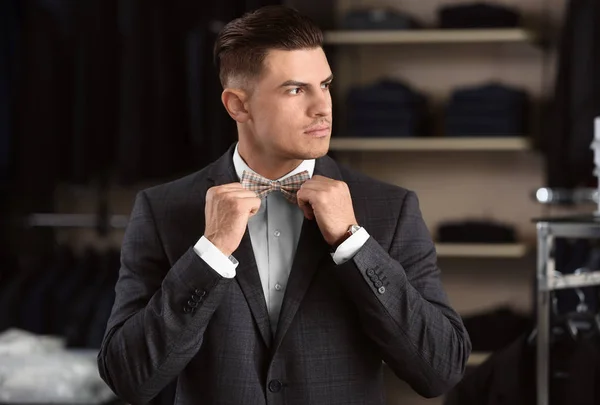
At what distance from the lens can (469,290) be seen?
4.30 m

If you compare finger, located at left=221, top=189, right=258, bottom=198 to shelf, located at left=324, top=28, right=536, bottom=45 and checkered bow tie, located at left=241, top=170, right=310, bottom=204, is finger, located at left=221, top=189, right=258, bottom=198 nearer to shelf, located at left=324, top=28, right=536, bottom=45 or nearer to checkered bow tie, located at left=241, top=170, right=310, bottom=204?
checkered bow tie, located at left=241, top=170, right=310, bottom=204

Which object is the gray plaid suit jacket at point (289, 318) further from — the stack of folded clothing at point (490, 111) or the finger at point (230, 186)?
the stack of folded clothing at point (490, 111)

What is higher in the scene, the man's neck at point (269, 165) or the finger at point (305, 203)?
the man's neck at point (269, 165)

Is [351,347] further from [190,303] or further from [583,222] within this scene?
[583,222]

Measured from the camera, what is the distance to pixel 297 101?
62.2 inches

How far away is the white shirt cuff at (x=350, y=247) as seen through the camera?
1.54 m

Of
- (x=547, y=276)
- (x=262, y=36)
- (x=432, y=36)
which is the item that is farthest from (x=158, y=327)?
(x=432, y=36)

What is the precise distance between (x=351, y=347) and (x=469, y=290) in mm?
2752

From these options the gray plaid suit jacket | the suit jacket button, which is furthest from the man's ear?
the suit jacket button

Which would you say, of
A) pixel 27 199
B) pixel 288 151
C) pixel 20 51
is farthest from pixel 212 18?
pixel 288 151

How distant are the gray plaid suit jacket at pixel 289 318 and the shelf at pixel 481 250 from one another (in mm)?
2243

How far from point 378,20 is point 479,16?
0.39m

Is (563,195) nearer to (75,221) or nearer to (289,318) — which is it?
(75,221)

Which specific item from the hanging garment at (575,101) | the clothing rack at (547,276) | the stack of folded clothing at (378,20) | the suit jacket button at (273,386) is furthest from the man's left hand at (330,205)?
the stack of folded clothing at (378,20)
